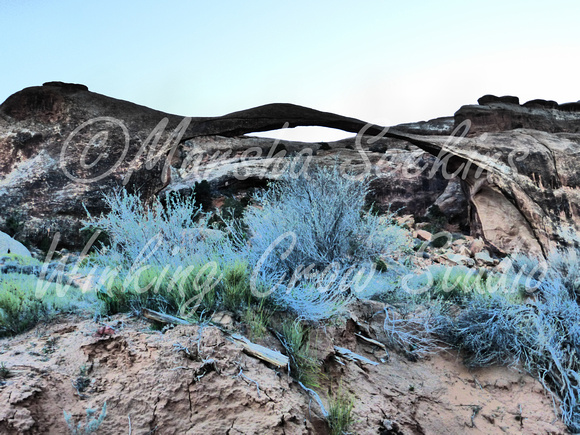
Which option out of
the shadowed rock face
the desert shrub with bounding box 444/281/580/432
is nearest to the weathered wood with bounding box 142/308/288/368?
the desert shrub with bounding box 444/281/580/432

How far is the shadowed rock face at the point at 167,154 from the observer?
7.42 metres

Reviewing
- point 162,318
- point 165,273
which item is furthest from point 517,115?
point 162,318

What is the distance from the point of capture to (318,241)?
4734 mm

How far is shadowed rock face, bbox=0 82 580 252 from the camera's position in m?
7.42

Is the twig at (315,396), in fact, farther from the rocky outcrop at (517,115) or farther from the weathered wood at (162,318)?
the rocky outcrop at (517,115)

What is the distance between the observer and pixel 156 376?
8.04ft

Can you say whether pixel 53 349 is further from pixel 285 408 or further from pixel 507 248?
pixel 507 248

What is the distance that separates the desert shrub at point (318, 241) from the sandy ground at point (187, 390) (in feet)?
1.50

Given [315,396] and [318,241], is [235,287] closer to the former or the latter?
[315,396]

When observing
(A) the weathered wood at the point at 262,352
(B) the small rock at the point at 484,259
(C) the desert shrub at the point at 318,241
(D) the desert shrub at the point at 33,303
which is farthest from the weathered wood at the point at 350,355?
(B) the small rock at the point at 484,259

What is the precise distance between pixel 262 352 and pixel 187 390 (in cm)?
50

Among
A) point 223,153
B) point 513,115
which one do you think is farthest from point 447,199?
point 223,153

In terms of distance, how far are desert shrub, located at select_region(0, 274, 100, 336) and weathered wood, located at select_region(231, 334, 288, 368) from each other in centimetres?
99

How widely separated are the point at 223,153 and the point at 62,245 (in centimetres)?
821
